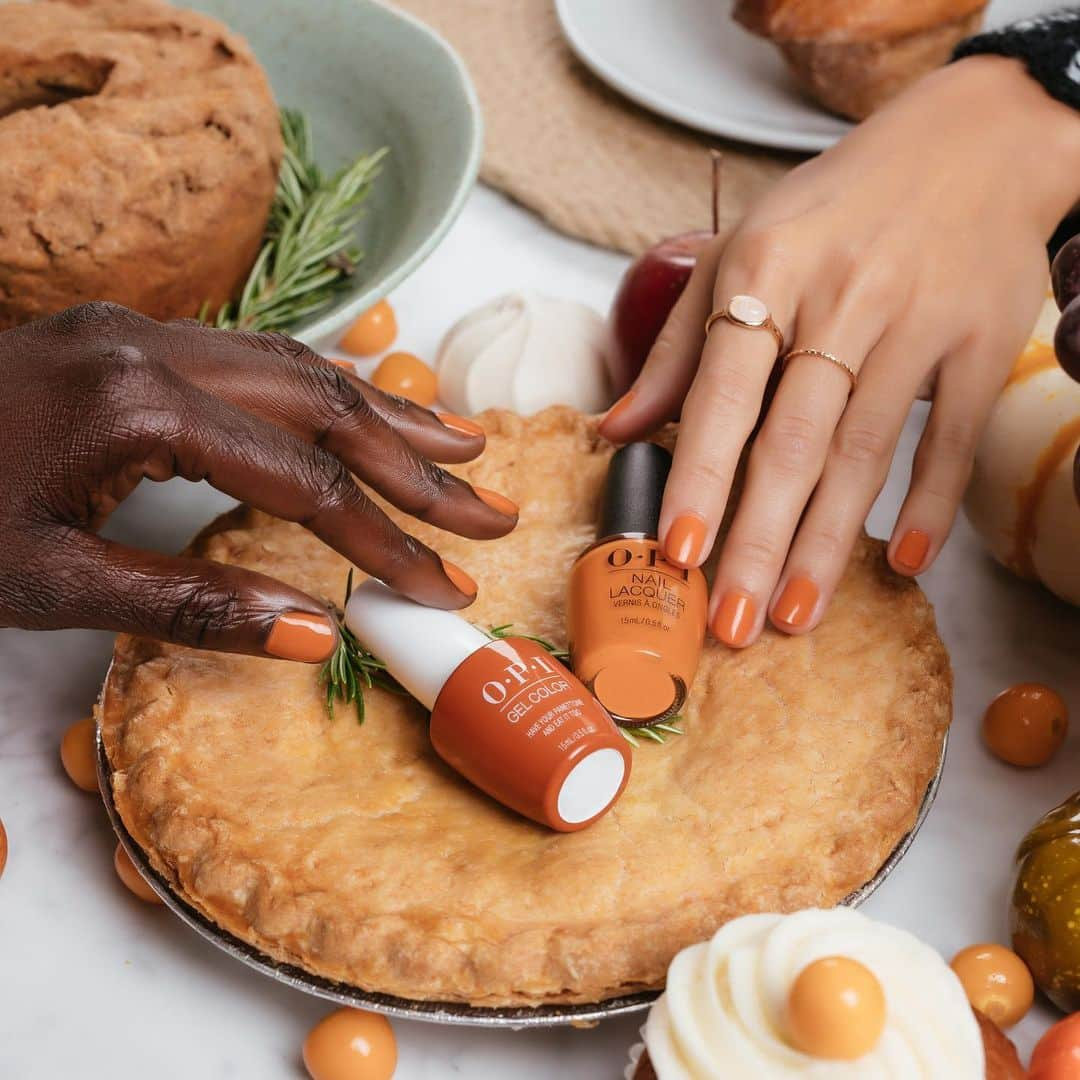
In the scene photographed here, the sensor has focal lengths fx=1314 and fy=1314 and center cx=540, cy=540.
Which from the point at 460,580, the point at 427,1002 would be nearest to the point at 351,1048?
the point at 427,1002

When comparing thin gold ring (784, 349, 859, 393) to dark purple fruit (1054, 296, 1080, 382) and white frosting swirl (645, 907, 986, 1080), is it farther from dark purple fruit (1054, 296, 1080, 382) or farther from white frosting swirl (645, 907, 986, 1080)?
white frosting swirl (645, 907, 986, 1080)

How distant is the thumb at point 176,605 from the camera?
3.74 ft

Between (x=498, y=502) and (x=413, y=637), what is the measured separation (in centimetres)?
24

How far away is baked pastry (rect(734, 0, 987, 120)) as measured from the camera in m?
2.12

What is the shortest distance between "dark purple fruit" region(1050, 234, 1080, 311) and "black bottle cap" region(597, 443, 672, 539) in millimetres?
445

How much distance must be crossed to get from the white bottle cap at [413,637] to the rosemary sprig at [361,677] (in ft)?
0.10

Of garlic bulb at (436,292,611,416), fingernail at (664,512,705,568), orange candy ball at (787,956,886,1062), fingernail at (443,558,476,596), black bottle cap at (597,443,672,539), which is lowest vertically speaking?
garlic bulb at (436,292,611,416)

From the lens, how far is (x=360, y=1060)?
1.17m

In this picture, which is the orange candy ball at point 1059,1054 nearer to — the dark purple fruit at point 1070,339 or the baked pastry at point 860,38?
the dark purple fruit at point 1070,339

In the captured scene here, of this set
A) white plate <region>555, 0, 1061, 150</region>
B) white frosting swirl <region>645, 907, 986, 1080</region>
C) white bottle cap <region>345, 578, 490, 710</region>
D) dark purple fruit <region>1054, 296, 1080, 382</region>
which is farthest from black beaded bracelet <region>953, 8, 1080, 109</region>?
white frosting swirl <region>645, 907, 986, 1080</region>

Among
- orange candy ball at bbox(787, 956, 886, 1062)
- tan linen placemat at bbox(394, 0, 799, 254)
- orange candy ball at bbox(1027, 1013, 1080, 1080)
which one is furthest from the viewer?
tan linen placemat at bbox(394, 0, 799, 254)

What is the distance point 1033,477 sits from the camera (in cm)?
148

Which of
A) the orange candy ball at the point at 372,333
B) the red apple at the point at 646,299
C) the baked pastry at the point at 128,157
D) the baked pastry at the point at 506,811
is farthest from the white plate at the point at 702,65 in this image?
the baked pastry at the point at 506,811

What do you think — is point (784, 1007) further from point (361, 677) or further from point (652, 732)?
point (361, 677)
